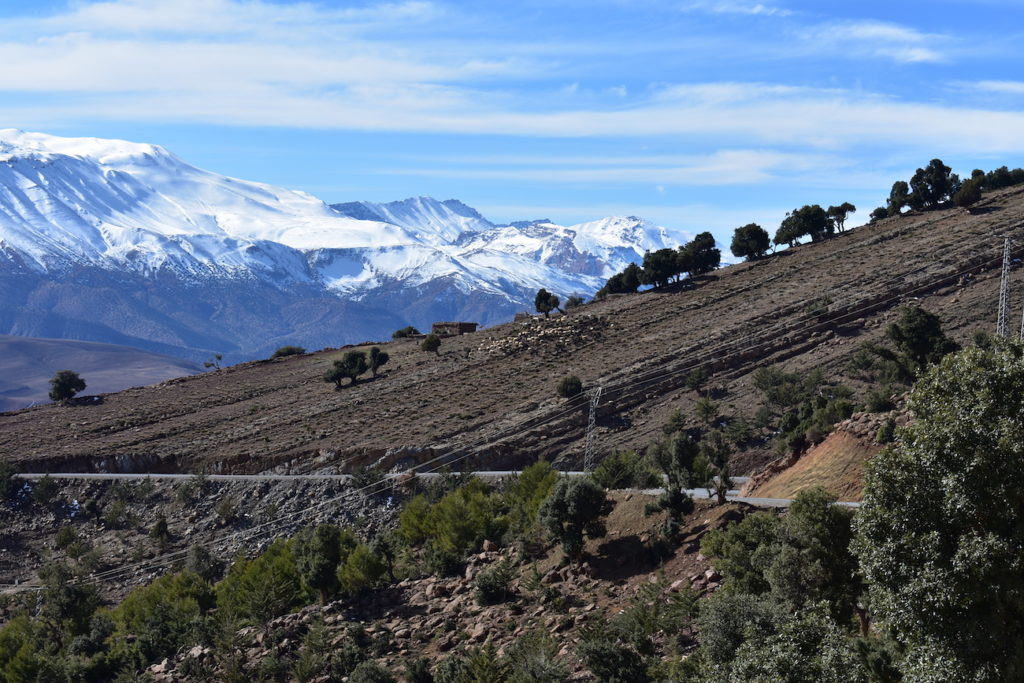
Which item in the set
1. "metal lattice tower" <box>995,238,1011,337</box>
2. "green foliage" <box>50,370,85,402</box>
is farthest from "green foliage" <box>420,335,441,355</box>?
"metal lattice tower" <box>995,238,1011,337</box>

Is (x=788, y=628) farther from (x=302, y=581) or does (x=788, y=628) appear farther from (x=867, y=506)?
(x=302, y=581)

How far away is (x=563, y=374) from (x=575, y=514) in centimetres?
3309

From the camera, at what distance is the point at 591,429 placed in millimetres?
51562

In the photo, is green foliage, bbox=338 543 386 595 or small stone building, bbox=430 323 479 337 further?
small stone building, bbox=430 323 479 337

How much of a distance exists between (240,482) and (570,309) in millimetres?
36729

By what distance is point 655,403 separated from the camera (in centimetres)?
5478

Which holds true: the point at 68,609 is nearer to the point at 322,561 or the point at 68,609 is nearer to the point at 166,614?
the point at 166,614

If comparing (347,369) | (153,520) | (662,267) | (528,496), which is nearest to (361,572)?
(528,496)

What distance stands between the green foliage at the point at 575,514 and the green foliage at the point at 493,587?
1873 mm

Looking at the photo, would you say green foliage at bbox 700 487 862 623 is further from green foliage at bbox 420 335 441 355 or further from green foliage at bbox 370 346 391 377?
green foliage at bbox 420 335 441 355

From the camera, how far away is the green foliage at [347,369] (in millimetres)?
71188

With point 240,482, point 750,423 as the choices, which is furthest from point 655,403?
point 240,482

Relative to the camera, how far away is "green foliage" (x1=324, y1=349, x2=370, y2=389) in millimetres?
71188

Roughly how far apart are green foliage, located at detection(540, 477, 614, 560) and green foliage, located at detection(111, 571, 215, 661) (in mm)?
12223
